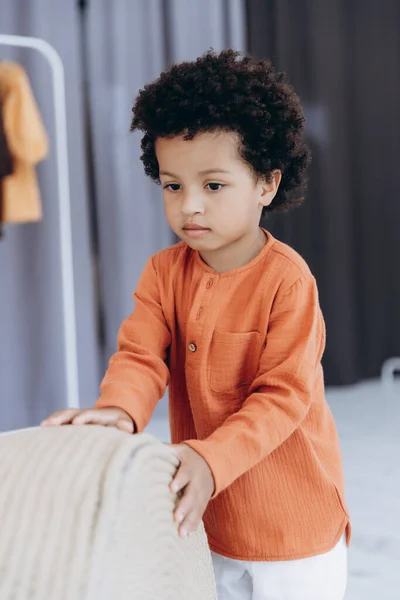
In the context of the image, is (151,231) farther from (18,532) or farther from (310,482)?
(18,532)

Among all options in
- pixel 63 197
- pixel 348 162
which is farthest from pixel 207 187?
pixel 348 162

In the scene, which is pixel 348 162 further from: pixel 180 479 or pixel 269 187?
pixel 180 479

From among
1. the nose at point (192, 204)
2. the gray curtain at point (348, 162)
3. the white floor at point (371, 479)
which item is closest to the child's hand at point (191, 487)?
the nose at point (192, 204)

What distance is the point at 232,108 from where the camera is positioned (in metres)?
0.73

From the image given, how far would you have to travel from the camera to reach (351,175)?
2.92m

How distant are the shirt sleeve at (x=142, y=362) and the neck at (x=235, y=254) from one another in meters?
0.08

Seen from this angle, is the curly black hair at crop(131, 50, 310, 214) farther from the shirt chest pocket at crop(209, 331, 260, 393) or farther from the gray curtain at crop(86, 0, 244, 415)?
the gray curtain at crop(86, 0, 244, 415)

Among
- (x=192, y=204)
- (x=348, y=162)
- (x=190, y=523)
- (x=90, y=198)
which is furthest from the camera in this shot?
(x=348, y=162)

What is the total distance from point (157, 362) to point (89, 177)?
1.69 metres

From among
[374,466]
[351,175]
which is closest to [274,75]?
[374,466]

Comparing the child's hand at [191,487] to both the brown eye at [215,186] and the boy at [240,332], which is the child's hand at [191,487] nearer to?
the boy at [240,332]

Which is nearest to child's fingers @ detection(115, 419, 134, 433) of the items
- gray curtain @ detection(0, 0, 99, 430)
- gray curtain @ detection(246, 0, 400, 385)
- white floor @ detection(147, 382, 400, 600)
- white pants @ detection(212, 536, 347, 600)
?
white pants @ detection(212, 536, 347, 600)

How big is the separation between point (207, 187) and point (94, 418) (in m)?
0.27

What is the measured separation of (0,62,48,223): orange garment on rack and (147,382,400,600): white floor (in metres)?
0.83
